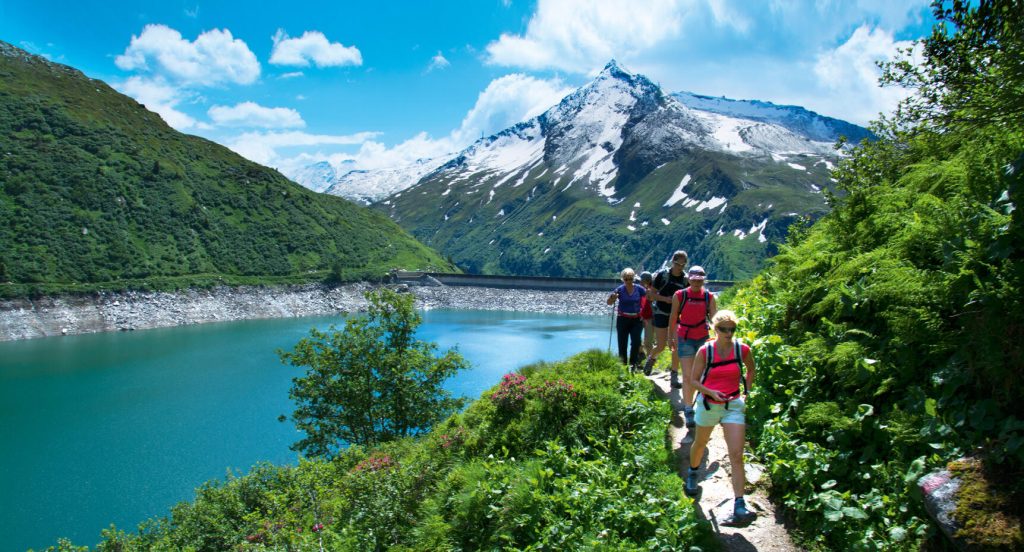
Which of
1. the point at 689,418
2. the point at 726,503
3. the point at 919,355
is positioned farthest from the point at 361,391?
the point at 919,355

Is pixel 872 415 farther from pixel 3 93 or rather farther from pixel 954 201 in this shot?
pixel 3 93

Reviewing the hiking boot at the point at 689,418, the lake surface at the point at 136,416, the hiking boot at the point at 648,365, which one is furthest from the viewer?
the lake surface at the point at 136,416

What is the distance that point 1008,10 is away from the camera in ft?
27.4

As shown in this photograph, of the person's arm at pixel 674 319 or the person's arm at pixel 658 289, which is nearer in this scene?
the person's arm at pixel 674 319

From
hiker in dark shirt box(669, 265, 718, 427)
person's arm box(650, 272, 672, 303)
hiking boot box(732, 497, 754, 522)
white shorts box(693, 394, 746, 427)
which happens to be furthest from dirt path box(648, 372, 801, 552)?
person's arm box(650, 272, 672, 303)

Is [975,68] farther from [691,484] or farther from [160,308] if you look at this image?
[160,308]

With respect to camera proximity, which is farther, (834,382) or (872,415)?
(834,382)

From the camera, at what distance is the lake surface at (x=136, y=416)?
27.5 m

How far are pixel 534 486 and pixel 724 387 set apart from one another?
270 centimetres

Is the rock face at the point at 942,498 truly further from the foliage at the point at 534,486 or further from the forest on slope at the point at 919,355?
the foliage at the point at 534,486

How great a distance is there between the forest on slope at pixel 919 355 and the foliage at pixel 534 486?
157 cm

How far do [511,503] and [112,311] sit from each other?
355 feet

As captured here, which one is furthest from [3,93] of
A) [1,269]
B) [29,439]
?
[29,439]

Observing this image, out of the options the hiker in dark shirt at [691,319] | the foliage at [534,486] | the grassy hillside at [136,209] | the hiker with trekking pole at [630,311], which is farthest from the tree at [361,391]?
the grassy hillside at [136,209]
